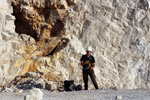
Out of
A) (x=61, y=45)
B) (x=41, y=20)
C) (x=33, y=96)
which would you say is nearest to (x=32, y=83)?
(x=61, y=45)

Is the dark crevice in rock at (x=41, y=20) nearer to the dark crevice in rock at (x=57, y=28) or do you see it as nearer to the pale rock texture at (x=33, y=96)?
the dark crevice in rock at (x=57, y=28)

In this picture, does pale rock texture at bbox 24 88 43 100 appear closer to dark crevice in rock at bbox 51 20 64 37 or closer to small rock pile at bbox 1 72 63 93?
small rock pile at bbox 1 72 63 93

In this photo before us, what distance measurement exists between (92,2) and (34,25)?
2.97 meters

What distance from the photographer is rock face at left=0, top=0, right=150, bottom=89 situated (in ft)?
36.1

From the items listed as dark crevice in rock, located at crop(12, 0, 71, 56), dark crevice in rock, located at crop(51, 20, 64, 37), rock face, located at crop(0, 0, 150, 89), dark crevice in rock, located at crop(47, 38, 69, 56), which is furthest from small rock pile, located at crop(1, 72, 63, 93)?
dark crevice in rock, located at crop(51, 20, 64, 37)

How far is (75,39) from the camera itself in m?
11.8

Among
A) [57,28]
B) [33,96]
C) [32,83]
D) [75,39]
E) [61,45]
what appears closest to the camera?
[33,96]

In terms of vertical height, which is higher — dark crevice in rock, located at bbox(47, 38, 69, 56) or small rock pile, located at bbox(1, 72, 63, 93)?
dark crevice in rock, located at bbox(47, 38, 69, 56)

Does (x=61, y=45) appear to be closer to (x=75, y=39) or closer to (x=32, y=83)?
(x=75, y=39)

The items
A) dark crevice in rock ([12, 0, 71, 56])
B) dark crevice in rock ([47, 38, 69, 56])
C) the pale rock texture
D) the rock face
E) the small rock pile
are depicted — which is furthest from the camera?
dark crevice in rock ([12, 0, 71, 56])

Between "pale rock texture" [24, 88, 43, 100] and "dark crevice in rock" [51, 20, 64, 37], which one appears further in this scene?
"dark crevice in rock" [51, 20, 64, 37]

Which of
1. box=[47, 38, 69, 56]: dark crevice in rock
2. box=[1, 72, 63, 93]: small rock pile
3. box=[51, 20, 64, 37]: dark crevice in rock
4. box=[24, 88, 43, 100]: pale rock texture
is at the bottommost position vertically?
box=[24, 88, 43, 100]: pale rock texture

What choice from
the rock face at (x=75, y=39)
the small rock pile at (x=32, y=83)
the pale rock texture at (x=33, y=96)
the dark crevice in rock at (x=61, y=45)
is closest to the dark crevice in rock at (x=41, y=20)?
the rock face at (x=75, y=39)

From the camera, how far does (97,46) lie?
11.8m
